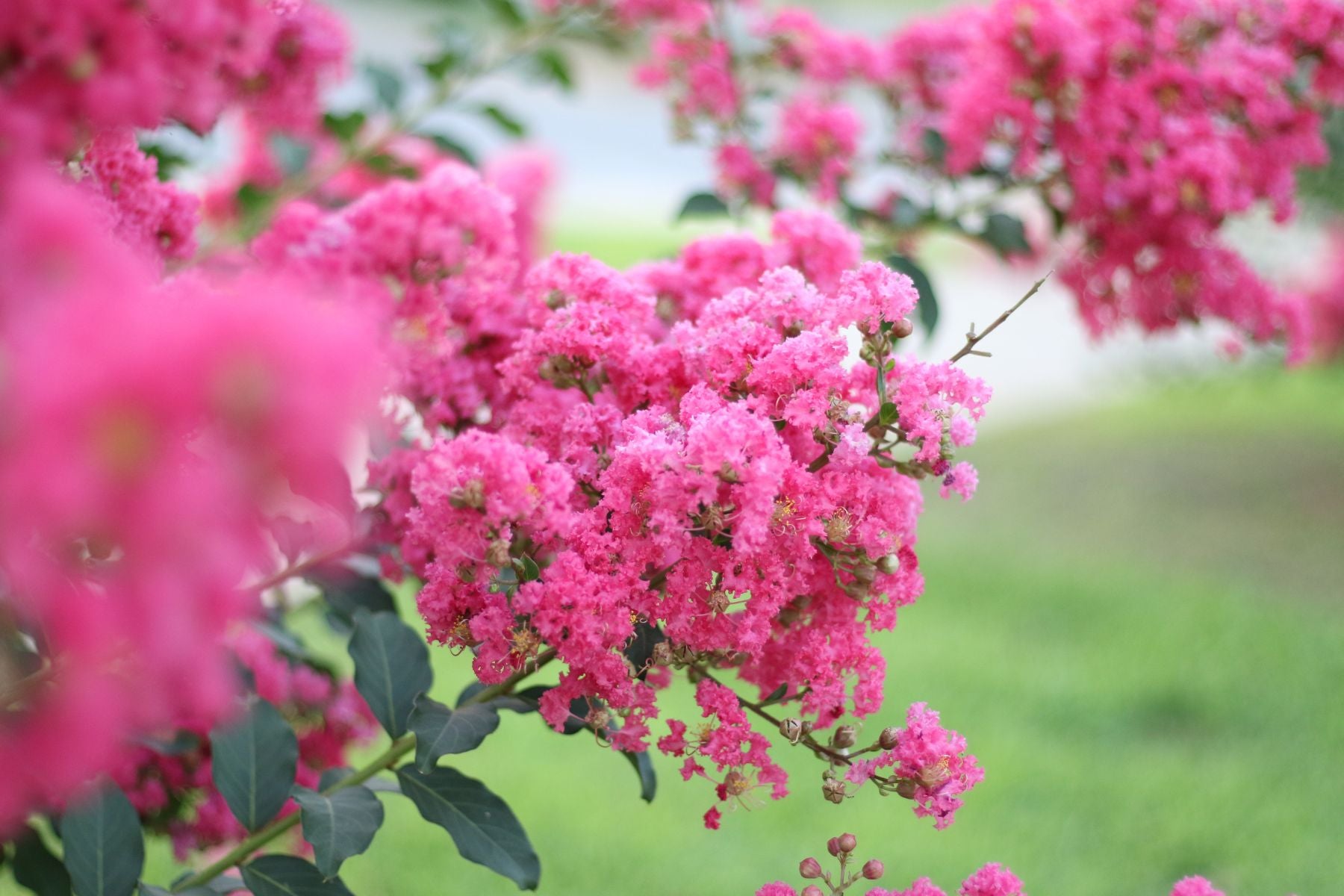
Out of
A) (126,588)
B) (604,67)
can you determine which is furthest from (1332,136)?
(604,67)

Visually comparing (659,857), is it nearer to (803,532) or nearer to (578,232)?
(803,532)

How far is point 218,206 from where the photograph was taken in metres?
2.22

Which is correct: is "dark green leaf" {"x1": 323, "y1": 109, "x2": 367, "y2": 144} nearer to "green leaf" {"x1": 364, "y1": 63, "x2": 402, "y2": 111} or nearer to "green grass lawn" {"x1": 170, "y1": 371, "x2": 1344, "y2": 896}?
"green leaf" {"x1": 364, "y1": 63, "x2": 402, "y2": 111}

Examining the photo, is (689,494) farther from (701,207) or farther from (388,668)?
(701,207)

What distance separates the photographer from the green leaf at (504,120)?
195 cm

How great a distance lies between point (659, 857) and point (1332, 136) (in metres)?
2.81

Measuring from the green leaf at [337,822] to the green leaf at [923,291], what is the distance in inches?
37.8

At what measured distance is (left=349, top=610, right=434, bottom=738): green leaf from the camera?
1.03 metres

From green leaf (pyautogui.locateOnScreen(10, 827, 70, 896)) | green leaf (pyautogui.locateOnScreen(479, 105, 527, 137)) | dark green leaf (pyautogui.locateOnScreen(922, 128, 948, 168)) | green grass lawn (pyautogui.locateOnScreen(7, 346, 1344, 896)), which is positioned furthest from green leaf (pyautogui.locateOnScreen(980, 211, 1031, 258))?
green leaf (pyautogui.locateOnScreen(10, 827, 70, 896))

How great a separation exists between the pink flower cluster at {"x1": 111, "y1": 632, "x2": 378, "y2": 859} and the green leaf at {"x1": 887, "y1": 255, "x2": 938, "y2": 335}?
2.96 ft

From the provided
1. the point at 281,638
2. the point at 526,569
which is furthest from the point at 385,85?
the point at 526,569

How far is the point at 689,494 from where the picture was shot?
32.3 inches

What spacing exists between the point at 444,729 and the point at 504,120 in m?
1.28

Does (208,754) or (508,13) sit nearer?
(208,754)
